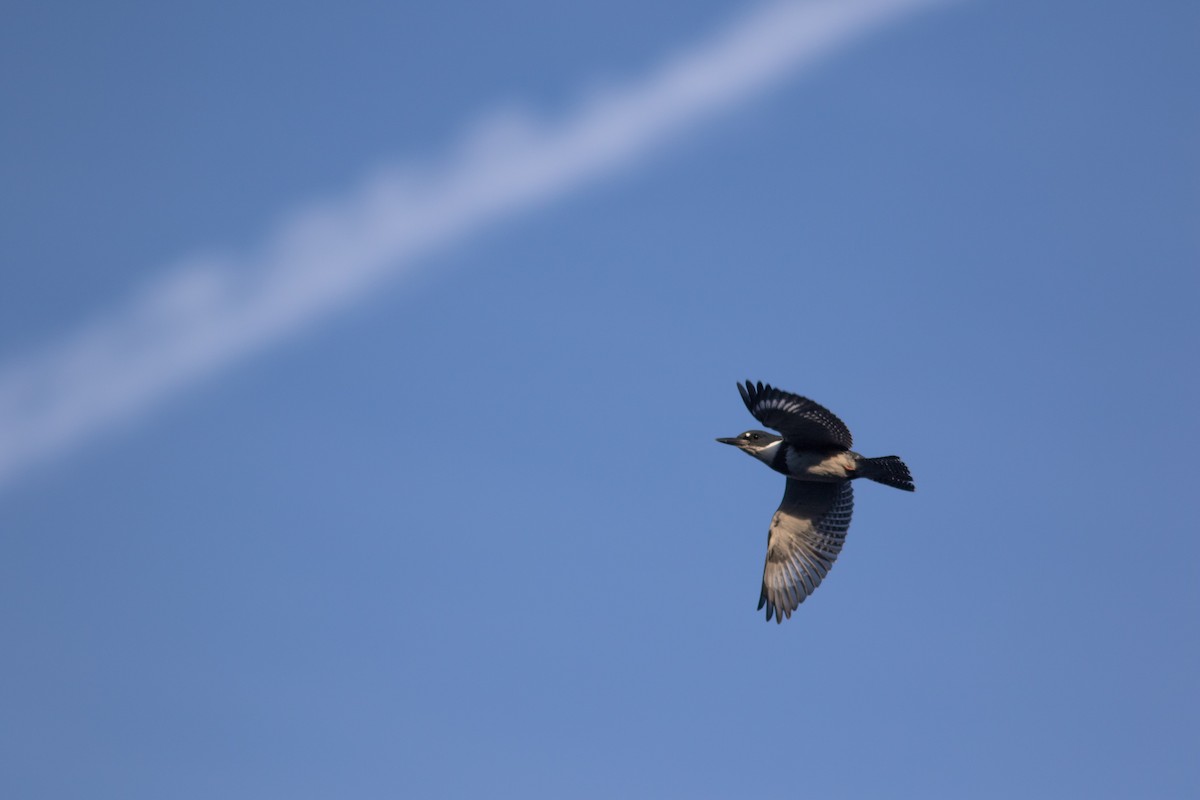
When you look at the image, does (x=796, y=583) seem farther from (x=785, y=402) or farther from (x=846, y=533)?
(x=785, y=402)

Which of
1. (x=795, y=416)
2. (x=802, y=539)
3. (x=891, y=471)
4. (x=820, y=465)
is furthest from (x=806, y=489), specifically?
(x=795, y=416)

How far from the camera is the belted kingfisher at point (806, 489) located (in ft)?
74.2

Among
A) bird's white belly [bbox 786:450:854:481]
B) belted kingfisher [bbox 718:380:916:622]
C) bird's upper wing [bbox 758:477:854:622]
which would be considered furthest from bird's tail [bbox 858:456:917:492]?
bird's upper wing [bbox 758:477:854:622]

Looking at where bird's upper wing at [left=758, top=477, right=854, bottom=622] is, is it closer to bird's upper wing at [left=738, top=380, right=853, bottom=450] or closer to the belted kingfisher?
the belted kingfisher

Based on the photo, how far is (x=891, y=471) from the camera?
891 inches

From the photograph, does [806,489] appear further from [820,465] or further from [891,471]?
[891,471]

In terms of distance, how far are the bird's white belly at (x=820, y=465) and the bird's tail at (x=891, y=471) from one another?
18.8 inches

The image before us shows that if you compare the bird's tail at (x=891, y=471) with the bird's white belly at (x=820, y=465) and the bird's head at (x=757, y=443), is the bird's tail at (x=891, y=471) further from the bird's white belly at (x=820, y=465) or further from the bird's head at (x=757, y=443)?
the bird's head at (x=757, y=443)

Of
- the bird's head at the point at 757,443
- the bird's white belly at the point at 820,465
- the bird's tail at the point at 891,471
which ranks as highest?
the bird's head at the point at 757,443

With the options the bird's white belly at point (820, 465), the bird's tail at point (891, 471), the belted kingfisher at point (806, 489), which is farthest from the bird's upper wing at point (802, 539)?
the bird's tail at point (891, 471)

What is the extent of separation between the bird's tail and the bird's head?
1.95 m

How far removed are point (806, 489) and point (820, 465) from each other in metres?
1.37

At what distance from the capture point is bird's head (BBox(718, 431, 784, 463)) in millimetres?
24219

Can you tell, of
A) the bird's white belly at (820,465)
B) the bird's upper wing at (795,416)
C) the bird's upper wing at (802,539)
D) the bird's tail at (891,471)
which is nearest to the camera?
the bird's upper wing at (795,416)
